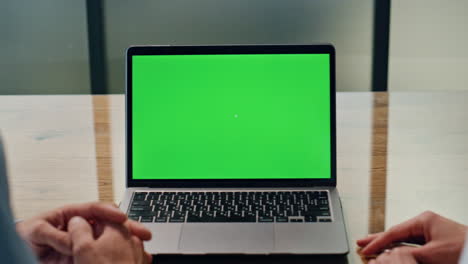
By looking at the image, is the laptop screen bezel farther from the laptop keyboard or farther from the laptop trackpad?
the laptop trackpad

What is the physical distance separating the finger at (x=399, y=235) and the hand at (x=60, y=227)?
13.4 inches

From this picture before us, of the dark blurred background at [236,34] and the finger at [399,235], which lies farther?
the dark blurred background at [236,34]

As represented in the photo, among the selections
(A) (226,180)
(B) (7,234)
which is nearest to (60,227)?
(A) (226,180)

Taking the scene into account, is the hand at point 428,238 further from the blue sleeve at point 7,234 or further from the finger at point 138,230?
the blue sleeve at point 7,234

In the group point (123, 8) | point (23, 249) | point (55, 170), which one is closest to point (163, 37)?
point (123, 8)

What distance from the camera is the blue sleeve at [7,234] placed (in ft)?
1.03

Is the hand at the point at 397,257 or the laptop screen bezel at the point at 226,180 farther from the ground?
the laptop screen bezel at the point at 226,180

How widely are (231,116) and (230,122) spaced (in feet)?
0.04

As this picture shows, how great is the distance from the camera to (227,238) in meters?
0.87

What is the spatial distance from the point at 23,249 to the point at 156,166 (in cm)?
73

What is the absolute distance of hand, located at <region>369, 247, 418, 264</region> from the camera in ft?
2.60

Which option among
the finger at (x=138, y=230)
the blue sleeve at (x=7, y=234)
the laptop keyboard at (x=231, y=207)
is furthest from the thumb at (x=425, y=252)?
the blue sleeve at (x=7, y=234)

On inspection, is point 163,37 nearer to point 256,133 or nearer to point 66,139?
point 66,139

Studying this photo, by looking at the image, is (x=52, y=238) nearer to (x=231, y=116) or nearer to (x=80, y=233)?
(x=80, y=233)
